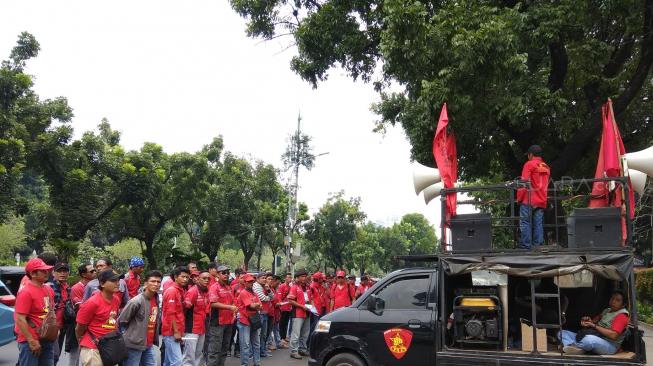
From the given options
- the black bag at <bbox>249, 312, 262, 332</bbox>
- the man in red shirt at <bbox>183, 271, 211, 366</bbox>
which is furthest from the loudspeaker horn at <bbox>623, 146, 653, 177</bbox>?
the black bag at <bbox>249, 312, 262, 332</bbox>

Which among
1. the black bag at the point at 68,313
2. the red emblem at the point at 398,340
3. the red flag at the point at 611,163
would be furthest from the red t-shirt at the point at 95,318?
the red flag at the point at 611,163

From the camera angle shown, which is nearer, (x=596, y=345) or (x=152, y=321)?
(x=596, y=345)

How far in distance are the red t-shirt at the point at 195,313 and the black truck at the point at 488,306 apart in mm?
1762

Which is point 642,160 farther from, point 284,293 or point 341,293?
point 284,293

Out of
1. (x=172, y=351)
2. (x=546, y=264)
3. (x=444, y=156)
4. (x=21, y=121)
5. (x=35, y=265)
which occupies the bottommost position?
(x=172, y=351)

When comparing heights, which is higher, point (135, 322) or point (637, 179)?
point (637, 179)

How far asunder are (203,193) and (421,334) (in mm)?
26437

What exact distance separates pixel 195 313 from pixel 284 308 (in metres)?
5.02

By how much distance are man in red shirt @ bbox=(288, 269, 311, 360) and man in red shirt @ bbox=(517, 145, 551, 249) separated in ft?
19.0

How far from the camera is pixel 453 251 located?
664 cm

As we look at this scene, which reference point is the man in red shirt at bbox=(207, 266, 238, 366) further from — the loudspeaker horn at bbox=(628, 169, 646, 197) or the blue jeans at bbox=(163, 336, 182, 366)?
the loudspeaker horn at bbox=(628, 169, 646, 197)

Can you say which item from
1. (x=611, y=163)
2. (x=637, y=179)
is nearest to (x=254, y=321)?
(x=611, y=163)

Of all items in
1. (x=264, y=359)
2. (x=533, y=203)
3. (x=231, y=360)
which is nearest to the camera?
(x=533, y=203)

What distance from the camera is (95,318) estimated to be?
218 inches
